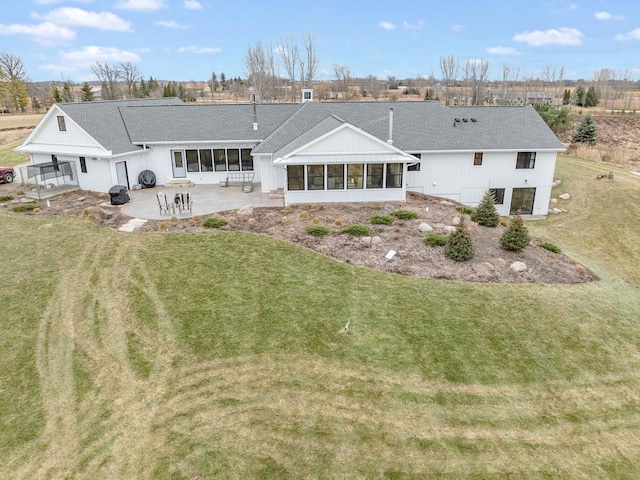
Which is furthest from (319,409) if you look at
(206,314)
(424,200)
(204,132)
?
(204,132)

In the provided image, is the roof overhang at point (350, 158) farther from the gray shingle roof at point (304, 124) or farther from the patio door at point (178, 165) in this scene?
the patio door at point (178, 165)

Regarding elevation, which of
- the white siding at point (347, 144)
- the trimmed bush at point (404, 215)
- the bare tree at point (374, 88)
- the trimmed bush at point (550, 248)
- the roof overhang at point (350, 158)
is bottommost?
the trimmed bush at point (550, 248)

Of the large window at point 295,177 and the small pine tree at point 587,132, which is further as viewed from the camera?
the small pine tree at point 587,132

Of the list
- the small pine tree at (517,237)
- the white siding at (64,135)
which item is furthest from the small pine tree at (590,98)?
the white siding at (64,135)

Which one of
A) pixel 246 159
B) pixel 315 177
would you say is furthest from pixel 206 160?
pixel 315 177

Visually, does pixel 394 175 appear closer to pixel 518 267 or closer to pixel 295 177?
pixel 295 177

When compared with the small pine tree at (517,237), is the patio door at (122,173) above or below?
above

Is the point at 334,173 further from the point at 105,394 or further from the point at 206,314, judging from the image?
the point at 105,394
